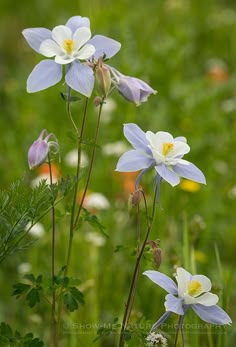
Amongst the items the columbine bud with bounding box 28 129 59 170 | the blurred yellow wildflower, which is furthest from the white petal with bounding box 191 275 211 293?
the blurred yellow wildflower

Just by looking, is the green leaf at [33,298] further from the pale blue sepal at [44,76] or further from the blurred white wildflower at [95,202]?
the blurred white wildflower at [95,202]

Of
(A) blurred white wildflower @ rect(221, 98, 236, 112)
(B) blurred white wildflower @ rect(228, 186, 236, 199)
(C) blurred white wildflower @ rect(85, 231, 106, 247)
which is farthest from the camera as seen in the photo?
(A) blurred white wildflower @ rect(221, 98, 236, 112)

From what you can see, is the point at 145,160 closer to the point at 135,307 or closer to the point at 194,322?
the point at 194,322

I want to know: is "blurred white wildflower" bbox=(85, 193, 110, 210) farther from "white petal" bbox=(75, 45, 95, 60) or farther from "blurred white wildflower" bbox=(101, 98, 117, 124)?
"white petal" bbox=(75, 45, 95, 60)

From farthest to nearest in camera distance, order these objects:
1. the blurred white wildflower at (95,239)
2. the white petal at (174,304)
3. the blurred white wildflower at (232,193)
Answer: the blurred white wildflower at (232,193) → the blurred white wildflower at (95,239) → the white petal at (174,304)

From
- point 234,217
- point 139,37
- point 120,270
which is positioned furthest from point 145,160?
point 139,37

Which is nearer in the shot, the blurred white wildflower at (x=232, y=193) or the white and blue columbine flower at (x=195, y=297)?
the white and blue columbine flower at (x=195, y=297)

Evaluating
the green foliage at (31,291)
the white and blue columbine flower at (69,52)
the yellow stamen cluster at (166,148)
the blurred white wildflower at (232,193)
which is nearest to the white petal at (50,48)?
the white and blue columbine flower at (69,52)

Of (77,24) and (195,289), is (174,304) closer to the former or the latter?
(195,289)
